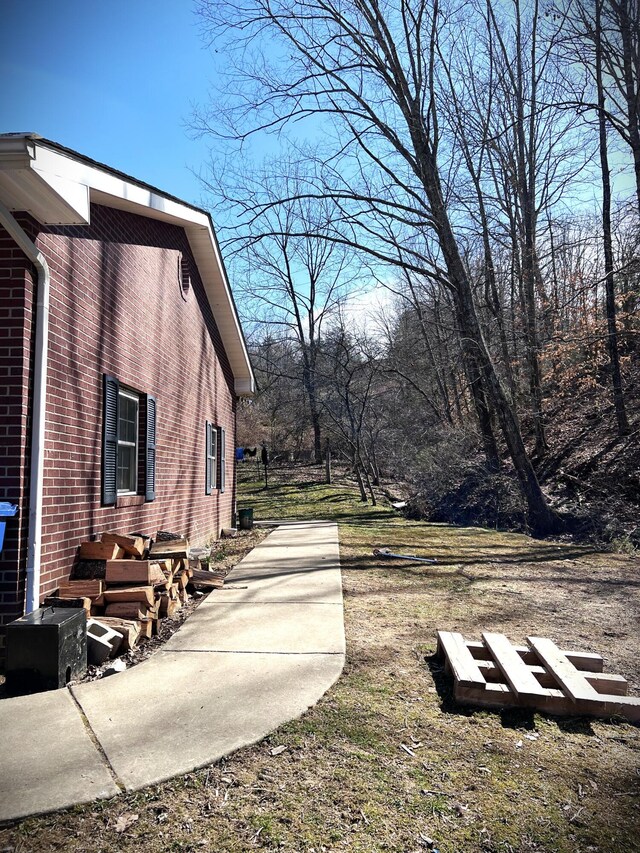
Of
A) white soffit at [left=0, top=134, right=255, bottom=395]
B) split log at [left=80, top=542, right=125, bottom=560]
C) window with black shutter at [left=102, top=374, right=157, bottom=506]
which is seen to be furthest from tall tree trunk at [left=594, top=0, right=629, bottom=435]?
split log at [left=80, top=542, right=125, bottom=560]

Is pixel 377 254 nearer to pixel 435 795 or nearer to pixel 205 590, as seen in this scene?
pixel 205 590

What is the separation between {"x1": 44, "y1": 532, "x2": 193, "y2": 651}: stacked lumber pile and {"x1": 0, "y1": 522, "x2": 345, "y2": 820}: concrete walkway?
34 centimetres

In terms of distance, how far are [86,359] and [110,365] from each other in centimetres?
63

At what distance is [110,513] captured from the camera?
616cm

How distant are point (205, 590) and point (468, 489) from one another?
11728 mm

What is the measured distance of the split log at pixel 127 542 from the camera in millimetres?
5570

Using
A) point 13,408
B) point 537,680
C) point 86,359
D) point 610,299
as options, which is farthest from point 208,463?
point 610,299

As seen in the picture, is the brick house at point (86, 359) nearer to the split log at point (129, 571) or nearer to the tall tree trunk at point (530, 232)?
the split log at point (129, 571)

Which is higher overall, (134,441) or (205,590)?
(134,441)

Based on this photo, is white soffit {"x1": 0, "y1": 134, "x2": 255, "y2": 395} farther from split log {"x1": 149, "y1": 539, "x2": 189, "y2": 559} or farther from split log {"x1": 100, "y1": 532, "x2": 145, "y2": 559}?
split log {"x1": 149, "y1": 539, "x2": 189, "y2": 559}

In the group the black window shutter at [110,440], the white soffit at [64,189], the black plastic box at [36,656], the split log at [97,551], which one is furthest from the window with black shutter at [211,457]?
the black plastic box at [36,656]

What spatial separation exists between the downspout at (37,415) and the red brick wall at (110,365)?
0.34ft

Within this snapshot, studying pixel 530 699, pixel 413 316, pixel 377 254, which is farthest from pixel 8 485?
pixel 413 316

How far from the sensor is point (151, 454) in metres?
7.58
